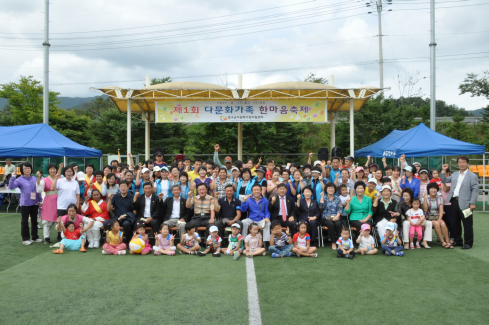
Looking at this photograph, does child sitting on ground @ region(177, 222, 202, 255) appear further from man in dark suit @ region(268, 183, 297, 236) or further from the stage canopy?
the stage canopy

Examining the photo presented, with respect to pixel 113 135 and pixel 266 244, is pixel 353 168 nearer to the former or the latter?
pixel 266 244

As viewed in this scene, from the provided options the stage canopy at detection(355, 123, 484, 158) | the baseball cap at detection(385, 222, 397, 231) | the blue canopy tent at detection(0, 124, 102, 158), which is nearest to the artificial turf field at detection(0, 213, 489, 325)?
the baseball cap at detection(385, 222, 397, 231)

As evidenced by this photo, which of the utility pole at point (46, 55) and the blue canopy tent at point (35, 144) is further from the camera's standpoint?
the utility pole at point (46, 55)

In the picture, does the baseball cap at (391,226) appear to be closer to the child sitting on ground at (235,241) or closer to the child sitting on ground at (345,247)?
the child sitting on ground at (345,247)

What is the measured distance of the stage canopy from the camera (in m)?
11.0

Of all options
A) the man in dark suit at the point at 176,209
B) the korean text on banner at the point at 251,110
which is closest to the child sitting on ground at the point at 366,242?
the man in dark suit at the point at 176,209

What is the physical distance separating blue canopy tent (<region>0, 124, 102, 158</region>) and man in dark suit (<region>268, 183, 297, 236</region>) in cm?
737

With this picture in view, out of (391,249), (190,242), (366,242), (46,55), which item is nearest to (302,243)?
(366,242)

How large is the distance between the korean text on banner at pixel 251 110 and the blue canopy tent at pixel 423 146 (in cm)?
270

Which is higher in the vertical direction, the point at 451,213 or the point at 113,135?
the point at 113,135

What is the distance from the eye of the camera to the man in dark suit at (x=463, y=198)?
6340 millimetres

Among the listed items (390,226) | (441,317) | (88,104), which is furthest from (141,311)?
(88,104)

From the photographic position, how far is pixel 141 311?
357 cm

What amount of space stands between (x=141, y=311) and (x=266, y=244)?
322 cm
